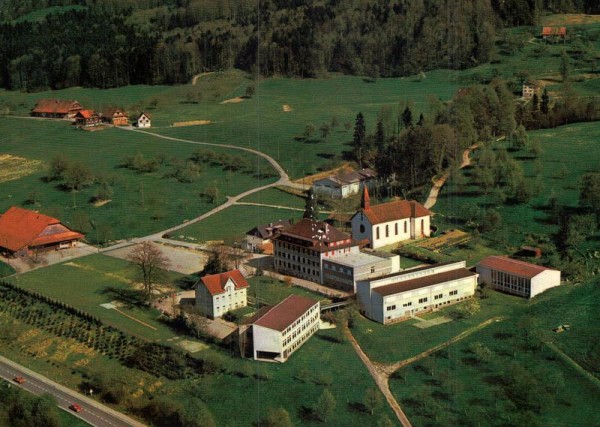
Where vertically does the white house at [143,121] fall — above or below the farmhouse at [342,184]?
above

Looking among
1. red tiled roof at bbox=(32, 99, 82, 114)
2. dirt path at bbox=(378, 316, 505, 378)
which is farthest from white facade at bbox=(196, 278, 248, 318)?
red tiled roof at bbox=(32, 99, 82, 114)

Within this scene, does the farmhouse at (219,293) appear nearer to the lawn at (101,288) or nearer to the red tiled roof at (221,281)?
the red tiled roof at (221,281)

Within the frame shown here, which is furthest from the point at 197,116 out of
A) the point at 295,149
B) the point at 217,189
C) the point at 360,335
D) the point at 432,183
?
the point at 360,335

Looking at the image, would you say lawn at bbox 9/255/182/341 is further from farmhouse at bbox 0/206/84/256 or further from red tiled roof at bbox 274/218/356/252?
red tiled roof at bbox 274/218/356/252

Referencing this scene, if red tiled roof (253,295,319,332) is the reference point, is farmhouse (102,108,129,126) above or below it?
above

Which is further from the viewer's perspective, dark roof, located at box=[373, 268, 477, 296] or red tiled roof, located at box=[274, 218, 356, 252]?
red tiled roof, located at box=[274, 218, 356, 252]

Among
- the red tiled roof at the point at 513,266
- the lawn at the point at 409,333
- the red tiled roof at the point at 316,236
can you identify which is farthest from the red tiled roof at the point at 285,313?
the red tiled roof at the point at 513,266

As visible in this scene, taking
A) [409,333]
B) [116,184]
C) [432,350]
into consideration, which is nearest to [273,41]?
[116,184]
